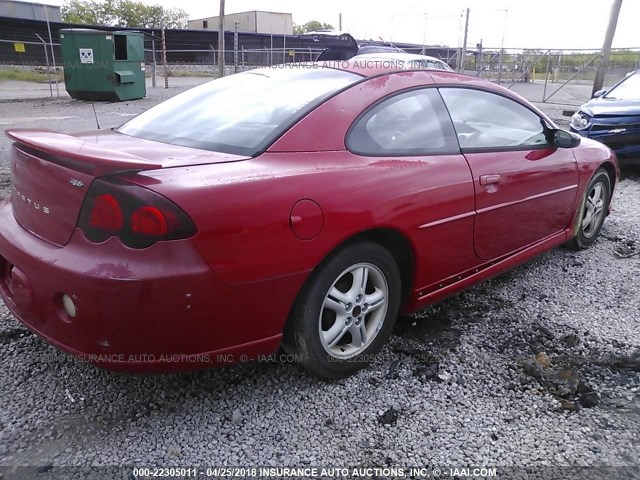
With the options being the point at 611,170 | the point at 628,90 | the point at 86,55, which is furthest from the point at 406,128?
the point at 86,55

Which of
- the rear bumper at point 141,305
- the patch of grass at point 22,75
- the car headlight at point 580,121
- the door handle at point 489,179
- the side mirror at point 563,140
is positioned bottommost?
the patch of grass at point 22,75

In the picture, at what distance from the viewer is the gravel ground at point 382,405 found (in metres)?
2.12

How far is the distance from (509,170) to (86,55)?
1426cm

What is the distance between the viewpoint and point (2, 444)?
6.86 ft

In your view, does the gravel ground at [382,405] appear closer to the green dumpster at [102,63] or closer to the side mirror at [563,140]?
the side mirror at [563,140]

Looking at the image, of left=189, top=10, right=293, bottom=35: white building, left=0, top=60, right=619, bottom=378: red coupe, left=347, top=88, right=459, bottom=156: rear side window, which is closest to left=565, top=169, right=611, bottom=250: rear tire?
left=0, top=60, right=619, bottom=378: red coupe

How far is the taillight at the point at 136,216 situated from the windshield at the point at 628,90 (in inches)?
307

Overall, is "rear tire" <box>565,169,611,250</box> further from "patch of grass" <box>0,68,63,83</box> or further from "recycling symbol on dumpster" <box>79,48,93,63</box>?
"patch of grass" <box>0,68,63,83</box>

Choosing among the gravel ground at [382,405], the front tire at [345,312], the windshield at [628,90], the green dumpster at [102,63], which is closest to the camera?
the gravel ground at [382,405]

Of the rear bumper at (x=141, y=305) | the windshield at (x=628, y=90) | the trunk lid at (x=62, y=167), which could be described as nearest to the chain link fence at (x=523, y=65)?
the windshield at (x=628, y=90)

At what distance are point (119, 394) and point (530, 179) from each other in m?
2.66

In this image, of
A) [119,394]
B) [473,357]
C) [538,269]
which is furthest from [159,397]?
[538,269]

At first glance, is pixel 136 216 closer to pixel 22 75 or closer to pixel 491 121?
pixel 491 121

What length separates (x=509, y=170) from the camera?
3.16 m
